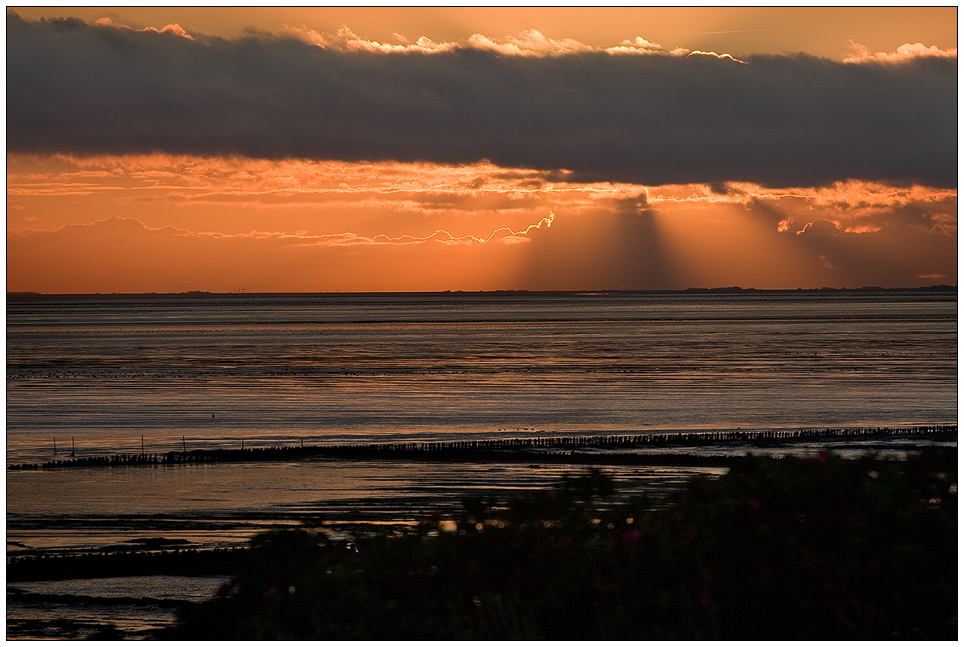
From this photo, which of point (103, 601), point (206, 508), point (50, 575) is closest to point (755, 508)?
point (103, 601)

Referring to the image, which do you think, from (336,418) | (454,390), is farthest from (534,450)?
(454,390)

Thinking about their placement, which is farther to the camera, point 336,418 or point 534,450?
point 336,418

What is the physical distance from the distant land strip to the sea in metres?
0.82

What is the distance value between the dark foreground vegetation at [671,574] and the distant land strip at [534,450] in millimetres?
16032

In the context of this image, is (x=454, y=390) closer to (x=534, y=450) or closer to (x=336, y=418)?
(x=336, y=418)

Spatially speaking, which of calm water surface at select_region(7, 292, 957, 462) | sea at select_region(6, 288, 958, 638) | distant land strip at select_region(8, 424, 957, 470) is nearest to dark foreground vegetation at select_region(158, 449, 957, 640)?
sea at select_region(6, 288, 958, 638)

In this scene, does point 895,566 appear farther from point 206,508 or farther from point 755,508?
point 206,508

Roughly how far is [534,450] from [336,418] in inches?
383

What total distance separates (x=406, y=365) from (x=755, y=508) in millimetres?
50928

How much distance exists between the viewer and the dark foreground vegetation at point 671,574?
22.7 feet

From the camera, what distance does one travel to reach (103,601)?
1278cm

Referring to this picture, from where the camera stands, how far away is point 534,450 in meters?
25.8

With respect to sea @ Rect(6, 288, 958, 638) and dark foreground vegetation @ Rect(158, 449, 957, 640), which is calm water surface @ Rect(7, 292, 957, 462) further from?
dark foreground vegetation @ Rect(158, 449, 957, 640)

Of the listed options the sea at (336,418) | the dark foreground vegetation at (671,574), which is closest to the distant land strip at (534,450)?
the sea at (336,418)
